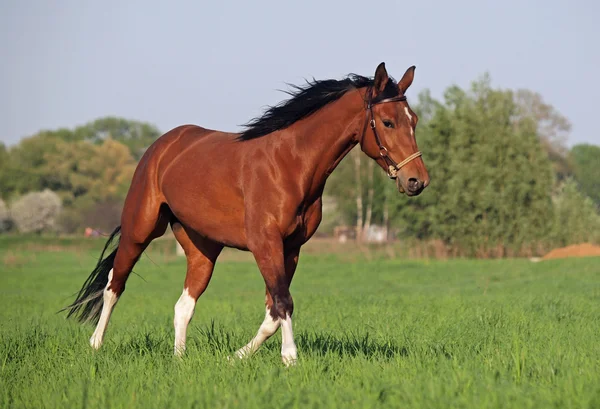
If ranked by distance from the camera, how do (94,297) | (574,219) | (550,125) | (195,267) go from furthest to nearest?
1. (550,125)
2. (574,219)
3. (94,297)
4. (195,267)

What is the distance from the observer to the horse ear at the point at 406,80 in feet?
24.2

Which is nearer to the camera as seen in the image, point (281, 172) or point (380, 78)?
point (380, 78)

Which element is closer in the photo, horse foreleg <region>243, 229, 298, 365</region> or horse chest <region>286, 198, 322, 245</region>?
horse foreleg <region>243, 229, 298, 365</region>

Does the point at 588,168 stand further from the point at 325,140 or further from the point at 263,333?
the point at 263,333

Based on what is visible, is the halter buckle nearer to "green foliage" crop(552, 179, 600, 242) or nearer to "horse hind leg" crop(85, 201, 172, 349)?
"horse hind leg" crop(85, 201, 172, 349)

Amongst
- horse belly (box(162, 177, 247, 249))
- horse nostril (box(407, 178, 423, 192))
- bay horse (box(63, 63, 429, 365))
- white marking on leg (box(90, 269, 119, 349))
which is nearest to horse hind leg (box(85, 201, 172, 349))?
white marking on leg (box(90, 269, 119, 349))

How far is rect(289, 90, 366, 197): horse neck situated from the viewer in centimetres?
742

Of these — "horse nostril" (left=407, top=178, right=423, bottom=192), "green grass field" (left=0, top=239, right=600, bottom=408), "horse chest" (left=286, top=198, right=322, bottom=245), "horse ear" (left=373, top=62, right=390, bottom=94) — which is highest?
"horse ear" (left=373, top=62, right=390, bottom=94)

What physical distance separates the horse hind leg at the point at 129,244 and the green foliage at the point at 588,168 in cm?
8528

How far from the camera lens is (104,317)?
30.0ft

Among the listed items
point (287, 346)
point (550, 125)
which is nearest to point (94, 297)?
point (287, 346)

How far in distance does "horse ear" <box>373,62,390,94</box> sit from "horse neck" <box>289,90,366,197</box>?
0.76 feet

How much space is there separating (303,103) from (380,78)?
83 centimetres

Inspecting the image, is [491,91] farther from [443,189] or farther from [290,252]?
[290,252]
